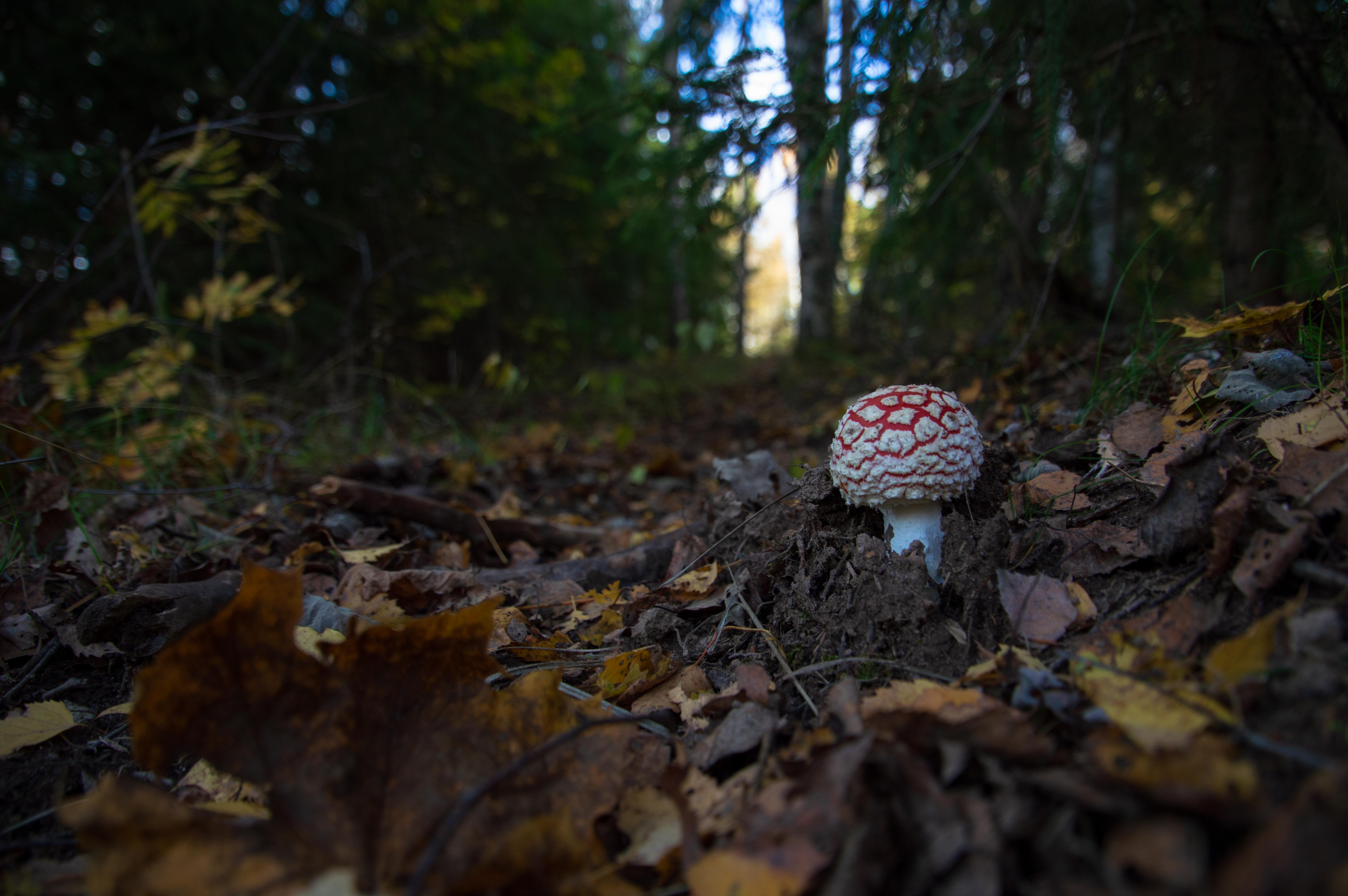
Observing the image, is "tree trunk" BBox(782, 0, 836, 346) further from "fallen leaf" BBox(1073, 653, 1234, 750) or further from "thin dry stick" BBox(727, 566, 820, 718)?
"fallen leaf" BBox(1073, 653, 1234, 750)

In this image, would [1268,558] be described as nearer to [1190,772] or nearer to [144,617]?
[1190,772]

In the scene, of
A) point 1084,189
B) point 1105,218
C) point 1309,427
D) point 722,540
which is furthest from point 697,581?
point 1105,218

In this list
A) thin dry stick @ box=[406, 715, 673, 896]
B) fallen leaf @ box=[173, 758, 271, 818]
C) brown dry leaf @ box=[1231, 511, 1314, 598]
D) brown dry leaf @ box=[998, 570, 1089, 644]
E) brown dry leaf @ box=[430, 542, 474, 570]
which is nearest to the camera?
thin dry stick @ box=[406, 715, 673, 896]

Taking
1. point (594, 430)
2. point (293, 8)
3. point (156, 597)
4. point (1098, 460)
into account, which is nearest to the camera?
point (156, 597)

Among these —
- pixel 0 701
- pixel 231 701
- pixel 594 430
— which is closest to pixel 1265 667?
pixel 231 701

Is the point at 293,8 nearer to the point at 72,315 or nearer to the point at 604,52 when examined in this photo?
the point at 72,315

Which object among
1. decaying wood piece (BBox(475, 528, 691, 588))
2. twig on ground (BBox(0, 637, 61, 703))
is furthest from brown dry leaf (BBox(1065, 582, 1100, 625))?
twig on ground (BBox(0, 637, 61, 703))
